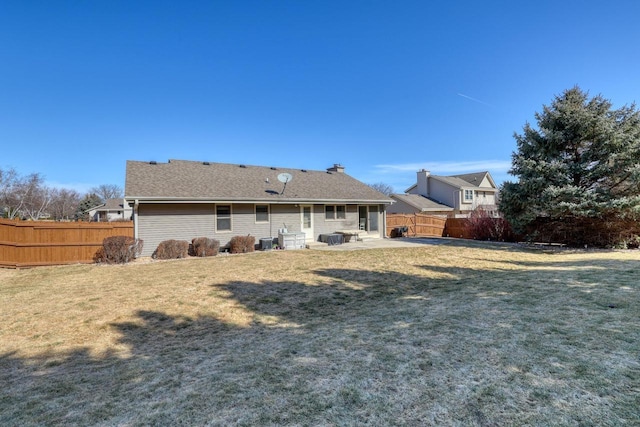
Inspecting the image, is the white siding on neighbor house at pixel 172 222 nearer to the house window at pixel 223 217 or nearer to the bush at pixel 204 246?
the house window at pixel 223 217

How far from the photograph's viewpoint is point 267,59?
15180mm

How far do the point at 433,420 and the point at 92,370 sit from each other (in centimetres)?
366

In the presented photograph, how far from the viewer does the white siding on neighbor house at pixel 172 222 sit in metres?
Result: 12.5

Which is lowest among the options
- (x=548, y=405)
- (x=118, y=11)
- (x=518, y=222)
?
(x=548, y=405)

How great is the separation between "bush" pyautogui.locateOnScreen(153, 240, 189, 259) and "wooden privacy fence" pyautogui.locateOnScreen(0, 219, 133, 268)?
1640 mm

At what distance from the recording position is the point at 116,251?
434 inches

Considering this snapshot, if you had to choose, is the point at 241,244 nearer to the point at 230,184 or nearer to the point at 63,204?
the point at 230,184

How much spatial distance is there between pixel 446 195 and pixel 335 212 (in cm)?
2185

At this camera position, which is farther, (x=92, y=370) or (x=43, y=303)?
(x=43, y=303)

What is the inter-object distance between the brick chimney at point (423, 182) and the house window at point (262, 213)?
26.4 metres

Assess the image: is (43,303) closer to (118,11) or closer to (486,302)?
(486,302)

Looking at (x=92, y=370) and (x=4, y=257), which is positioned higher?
(x=4, y=257)

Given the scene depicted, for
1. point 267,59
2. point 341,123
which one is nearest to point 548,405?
point 267,59

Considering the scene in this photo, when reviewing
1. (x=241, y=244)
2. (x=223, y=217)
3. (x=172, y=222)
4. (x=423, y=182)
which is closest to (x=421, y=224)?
(x=241, y=244)
